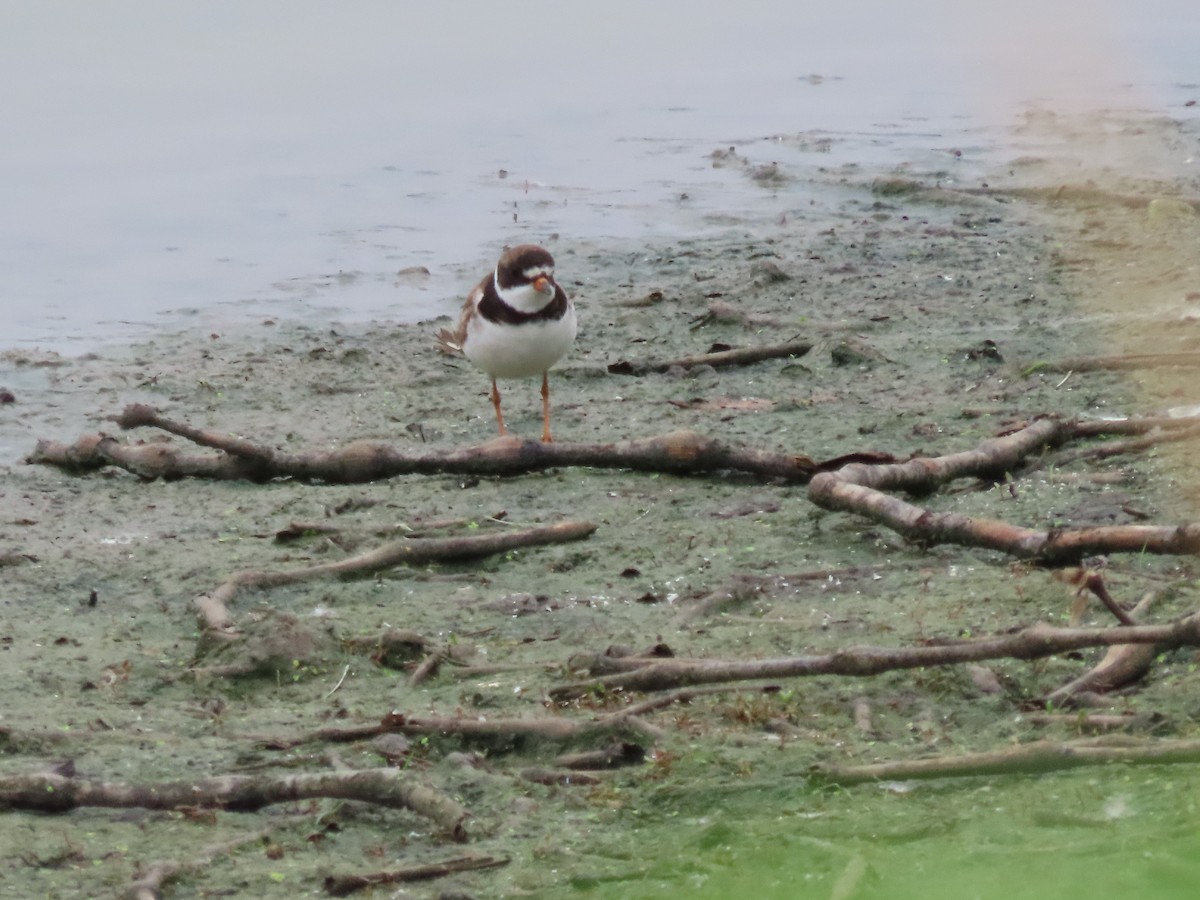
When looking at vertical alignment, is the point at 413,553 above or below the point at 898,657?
below

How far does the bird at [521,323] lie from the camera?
744 cm

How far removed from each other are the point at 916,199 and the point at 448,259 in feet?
11.2

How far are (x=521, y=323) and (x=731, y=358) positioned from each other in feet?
4.03

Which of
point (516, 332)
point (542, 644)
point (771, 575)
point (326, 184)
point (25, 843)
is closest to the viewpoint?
point (25, 843)

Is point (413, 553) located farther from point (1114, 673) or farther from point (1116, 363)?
point (1116, 363)

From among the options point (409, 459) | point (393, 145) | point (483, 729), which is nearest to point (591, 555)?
point (409, 459)

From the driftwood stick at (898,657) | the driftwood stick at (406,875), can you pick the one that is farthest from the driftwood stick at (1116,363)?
the driftwood stick at (406,875)

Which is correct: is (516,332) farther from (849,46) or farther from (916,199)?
(849,46)

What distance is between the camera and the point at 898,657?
3758mm

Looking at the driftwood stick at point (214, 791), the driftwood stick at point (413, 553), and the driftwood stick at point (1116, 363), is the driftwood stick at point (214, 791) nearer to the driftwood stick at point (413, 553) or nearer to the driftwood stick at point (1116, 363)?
the driftwood stick at point (413, 553)

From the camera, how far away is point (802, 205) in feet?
41.7

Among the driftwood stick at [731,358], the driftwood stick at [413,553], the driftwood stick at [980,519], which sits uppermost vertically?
the driftwood stick at [980,519]

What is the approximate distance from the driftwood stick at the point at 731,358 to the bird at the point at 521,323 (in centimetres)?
69

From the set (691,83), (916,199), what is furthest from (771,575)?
(691,83)
